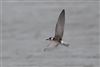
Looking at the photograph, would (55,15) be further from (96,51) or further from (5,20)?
(96,51)

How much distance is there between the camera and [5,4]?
5.13m

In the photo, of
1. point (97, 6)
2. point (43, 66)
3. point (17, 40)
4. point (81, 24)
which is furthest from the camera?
point (97, 6)

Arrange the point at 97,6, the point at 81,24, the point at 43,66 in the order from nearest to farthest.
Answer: the point at 43,66 < the point at 81,24 < the point at 97,6

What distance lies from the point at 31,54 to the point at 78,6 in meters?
1.57

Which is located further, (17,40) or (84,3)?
(84,3)

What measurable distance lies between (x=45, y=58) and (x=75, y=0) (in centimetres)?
179

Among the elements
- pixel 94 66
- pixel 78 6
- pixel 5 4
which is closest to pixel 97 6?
pixel 78 6

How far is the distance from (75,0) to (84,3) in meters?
0.15

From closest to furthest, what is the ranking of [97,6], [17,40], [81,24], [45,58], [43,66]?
[43,66], [45,58], [17,40], [81,24], [97,6]

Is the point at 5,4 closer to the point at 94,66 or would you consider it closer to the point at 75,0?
the point at 75,0

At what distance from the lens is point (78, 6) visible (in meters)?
5.14

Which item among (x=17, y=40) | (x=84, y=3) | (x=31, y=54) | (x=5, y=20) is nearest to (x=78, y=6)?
(x=84, y=3)

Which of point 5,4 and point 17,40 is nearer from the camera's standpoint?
point 17,40

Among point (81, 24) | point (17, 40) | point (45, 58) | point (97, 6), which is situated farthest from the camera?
point (97, 6)
